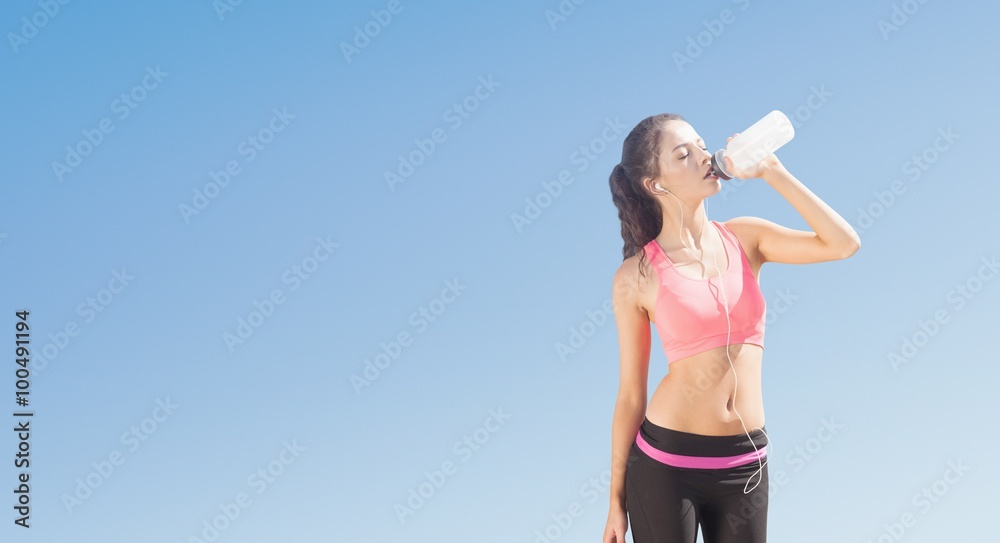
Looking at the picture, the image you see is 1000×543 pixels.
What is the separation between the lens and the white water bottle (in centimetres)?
344

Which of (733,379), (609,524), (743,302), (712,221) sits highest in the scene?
(712,221)

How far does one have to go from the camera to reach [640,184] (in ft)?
12.3

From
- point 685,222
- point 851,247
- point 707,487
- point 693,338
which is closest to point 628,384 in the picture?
point 693,338

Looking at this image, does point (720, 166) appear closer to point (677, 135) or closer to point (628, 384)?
point (677, 135)

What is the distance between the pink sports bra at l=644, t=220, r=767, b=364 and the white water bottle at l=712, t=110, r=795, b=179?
1.27 ft

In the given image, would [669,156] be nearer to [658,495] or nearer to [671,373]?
[671,373]

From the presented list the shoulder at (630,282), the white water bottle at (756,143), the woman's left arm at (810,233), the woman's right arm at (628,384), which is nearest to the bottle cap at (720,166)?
the white water bottle at (756,143)

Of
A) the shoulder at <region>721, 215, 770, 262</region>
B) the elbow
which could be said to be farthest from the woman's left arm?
the shoulder at <region>721, 215, 770, 262</region>

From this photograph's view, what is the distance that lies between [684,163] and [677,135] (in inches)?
5.2

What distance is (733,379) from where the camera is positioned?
11.0ft

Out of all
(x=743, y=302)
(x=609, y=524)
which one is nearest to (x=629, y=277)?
(x=743, y=302)

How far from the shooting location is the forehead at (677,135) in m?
3.64

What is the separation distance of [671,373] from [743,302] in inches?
15.6

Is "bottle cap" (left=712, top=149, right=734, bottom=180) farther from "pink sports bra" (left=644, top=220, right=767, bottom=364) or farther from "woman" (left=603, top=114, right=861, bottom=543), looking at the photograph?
"pink sports bra" (left=644, top=220, right=767, bottom=364)
